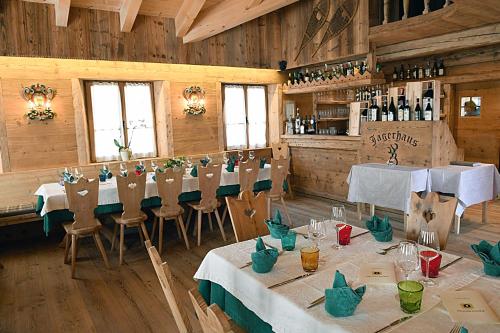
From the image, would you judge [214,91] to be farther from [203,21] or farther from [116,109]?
[116,109]

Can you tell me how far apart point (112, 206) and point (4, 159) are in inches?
82.7

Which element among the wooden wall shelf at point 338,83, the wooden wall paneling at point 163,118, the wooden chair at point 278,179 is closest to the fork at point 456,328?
the wooden chair at point 278,179

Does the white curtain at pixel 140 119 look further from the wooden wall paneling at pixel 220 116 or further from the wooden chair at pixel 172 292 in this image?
the wooden chair at pixel 172 292

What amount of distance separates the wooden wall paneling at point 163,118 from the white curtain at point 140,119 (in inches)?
4.1

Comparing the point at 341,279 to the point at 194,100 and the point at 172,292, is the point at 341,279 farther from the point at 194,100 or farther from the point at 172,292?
the point at 194,100

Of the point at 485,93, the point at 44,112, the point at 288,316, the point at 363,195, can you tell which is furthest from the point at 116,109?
the point at 485,93

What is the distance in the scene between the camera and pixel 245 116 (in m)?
7.66

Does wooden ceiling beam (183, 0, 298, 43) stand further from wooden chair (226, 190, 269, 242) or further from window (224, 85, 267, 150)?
wooden chair (226, 190, 269, 242)

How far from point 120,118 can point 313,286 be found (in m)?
5.41

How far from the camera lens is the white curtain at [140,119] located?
6352 mm

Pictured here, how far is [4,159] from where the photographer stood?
5.16m

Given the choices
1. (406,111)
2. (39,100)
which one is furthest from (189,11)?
(406,111)

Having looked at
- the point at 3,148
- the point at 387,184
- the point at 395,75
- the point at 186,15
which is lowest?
the point at 387,184

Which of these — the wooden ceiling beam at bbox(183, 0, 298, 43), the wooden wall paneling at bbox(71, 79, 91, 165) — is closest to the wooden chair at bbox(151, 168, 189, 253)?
the wooden wall paneling at bbox(71, 79, 91, 165)
